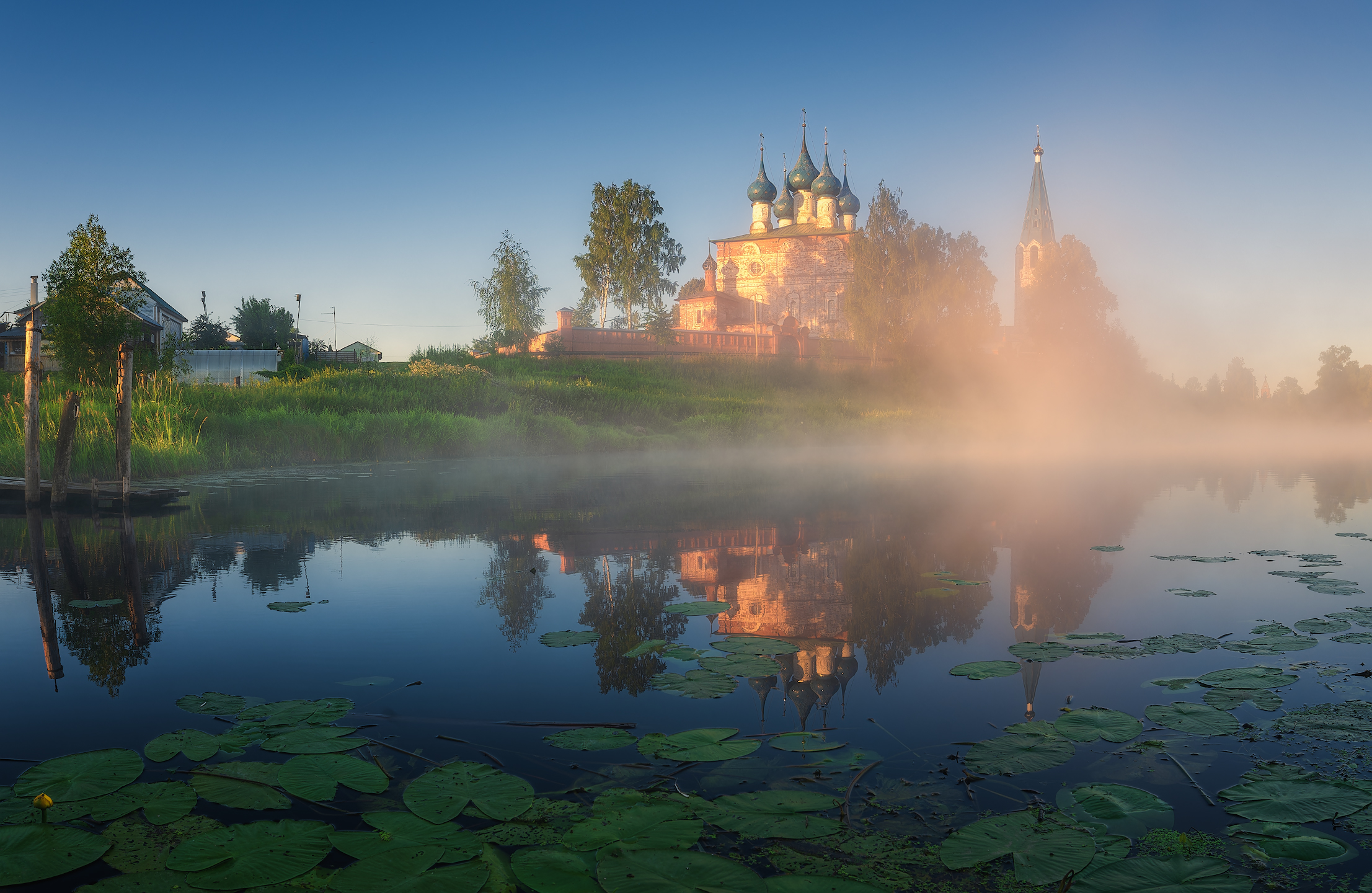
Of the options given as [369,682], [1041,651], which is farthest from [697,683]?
[1041,651]

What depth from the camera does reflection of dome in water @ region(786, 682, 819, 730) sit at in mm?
3189

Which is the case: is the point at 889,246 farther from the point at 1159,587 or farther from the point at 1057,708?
the point at 1057,708

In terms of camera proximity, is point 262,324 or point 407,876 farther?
point 262,324

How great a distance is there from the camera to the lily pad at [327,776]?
2438mm

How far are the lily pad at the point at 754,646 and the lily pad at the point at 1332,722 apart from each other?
200cm

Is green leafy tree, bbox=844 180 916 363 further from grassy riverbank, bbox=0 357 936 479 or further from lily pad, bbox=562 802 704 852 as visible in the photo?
lily pad, bbox=562 802 704 852

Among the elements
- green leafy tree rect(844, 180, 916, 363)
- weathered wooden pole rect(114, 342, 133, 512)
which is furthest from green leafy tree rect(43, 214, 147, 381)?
green leafy tree rect(844, 180, 916, 363)

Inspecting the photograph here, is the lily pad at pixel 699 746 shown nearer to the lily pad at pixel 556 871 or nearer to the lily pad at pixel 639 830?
the lily pad at pixel 639 830

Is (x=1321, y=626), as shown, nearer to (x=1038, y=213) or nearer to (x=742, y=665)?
(x=742, y=665)

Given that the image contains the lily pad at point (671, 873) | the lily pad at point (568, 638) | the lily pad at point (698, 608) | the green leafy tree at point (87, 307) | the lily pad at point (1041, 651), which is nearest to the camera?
the lily pad at point (671, 873)

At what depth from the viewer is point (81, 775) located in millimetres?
2514

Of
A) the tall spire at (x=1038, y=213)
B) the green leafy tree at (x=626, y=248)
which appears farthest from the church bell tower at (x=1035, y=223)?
the green leafy tree at (x=626, y=248)

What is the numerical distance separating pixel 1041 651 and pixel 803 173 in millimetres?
62478

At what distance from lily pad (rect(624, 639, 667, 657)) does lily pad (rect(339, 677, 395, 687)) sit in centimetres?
112
